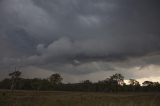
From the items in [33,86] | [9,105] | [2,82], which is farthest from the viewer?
[2,82]

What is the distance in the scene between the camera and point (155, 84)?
518 ft

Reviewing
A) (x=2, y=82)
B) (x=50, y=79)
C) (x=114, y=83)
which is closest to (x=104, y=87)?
(x=114, y=83)

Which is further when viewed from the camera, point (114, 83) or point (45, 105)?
point (114, 83)

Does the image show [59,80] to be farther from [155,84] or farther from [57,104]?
[57,104]

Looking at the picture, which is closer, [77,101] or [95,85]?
[77,101]

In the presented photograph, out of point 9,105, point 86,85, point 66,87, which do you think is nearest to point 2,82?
point 66,87

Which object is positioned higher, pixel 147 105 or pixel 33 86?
pixel 33 86

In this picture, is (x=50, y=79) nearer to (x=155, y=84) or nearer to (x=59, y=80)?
(x=59, y=80)

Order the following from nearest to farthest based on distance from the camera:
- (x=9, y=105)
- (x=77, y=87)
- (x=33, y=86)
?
(x=9, y=105)
(x=33, y=86)
(x=77, y=87)

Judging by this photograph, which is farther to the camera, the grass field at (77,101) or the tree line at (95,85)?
the tree line at (95,85)

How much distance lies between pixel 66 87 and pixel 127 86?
120ft

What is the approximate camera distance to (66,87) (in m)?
145

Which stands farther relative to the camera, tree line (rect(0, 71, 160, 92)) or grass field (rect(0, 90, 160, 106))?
tree line (rect(0, 71, 160, 92))

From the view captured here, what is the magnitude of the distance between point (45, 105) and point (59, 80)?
140 m
